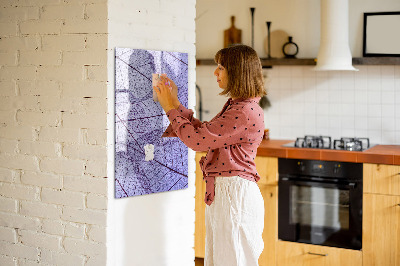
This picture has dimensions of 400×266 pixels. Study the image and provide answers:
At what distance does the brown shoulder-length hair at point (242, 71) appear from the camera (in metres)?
2.67

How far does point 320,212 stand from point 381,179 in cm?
51

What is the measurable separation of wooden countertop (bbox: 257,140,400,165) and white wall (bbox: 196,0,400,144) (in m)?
0.32

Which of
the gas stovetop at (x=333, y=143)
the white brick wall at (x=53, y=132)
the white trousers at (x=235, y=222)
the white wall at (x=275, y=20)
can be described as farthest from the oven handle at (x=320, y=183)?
the white brick wall at (x=53, y=132)

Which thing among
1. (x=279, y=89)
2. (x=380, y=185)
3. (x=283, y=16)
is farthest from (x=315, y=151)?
(x=283, y=16)

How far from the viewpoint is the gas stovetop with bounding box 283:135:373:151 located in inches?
163

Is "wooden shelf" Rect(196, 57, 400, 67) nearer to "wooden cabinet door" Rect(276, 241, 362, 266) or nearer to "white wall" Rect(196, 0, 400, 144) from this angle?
"white wall" Rect(196, 0, 400, 144)

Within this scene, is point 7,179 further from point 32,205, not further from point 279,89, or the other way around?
point 279,89

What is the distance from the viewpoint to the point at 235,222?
271 cm

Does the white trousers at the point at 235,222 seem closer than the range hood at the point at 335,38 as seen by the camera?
Yes

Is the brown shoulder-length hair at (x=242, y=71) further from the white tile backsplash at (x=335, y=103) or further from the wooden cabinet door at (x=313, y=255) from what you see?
the white tile backsplash at (x=335, y=103)

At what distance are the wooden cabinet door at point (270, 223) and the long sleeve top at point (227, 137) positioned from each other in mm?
1445

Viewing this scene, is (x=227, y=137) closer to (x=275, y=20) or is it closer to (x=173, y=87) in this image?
(x=173, y=87)

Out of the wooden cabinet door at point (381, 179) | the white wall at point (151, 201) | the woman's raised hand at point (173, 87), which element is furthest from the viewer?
the wooden cabinet door at point (381, 179)

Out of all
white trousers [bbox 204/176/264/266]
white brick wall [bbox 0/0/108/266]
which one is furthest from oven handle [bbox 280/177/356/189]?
white brick wall [bbox 0/0/108/266]
